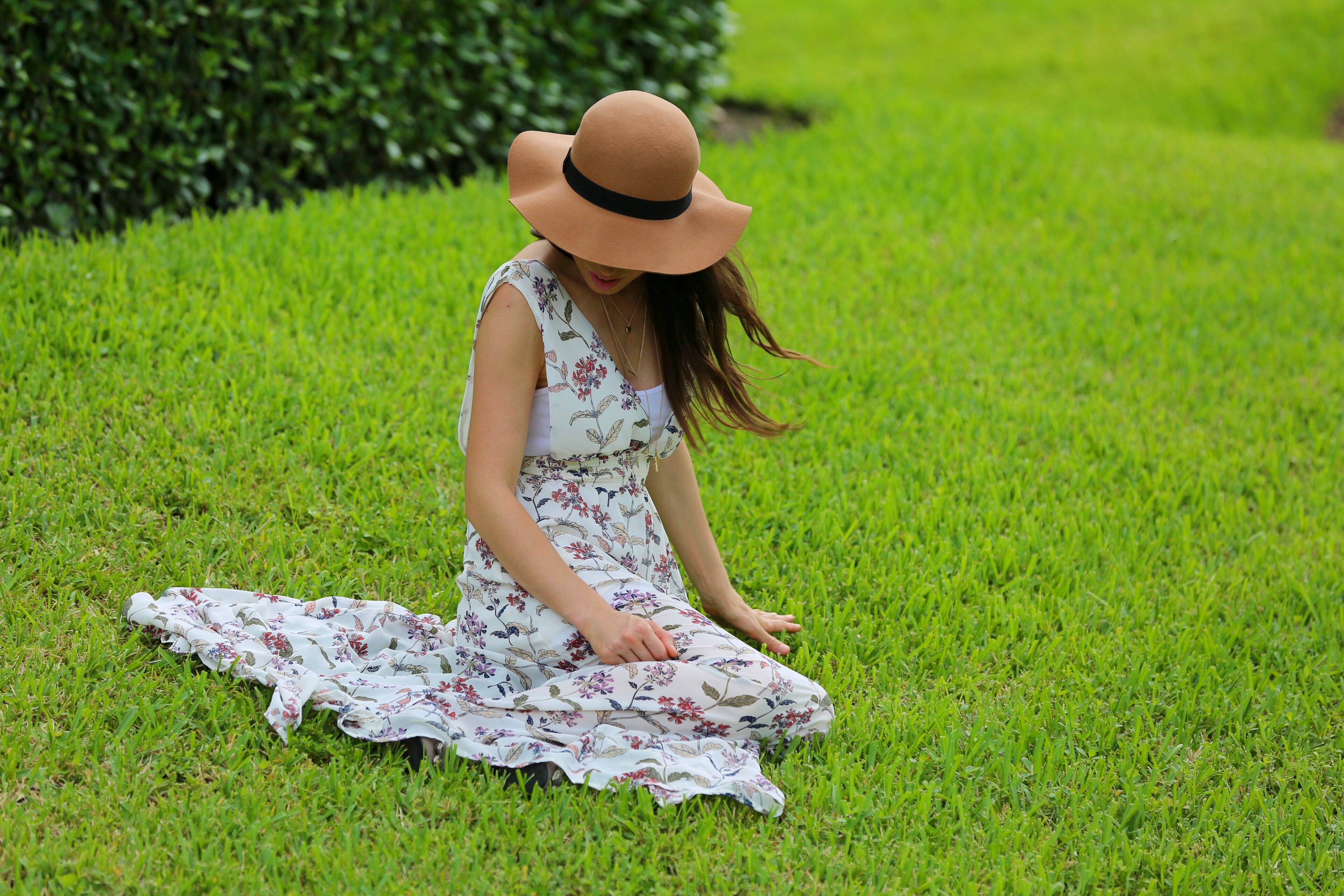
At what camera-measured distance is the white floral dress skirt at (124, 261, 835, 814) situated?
2.62 metres

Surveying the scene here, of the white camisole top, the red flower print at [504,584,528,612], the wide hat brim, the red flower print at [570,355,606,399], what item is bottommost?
the red flower print at [504,584,528,612]

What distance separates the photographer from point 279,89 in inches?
211

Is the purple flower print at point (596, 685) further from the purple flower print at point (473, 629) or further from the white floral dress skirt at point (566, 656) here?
the purple flower print at point (473, 629)

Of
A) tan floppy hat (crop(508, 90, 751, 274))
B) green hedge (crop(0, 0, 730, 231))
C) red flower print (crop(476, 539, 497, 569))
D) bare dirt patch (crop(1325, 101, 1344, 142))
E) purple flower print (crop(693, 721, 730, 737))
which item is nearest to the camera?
tan floppy hat (crop(508, 90, 751, 274))

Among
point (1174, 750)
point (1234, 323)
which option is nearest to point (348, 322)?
point (1174, 750)

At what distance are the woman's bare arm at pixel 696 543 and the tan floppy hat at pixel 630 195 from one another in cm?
70

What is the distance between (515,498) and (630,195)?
0.72m

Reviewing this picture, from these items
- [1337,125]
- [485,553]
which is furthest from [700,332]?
[1337,125]

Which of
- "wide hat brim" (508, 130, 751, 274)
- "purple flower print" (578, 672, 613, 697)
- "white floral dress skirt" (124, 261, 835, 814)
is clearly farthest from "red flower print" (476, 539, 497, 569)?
"wide hat brim" (508, 130, 751, 274)

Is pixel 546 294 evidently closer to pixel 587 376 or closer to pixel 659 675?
pixel 587 376

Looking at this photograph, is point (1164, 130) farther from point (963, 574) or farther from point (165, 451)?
point (165, 451)

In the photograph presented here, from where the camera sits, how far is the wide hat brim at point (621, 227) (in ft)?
8.16

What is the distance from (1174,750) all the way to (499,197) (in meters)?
4.36

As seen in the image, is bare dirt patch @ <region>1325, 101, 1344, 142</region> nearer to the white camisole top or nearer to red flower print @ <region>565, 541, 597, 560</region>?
the white camisole top
